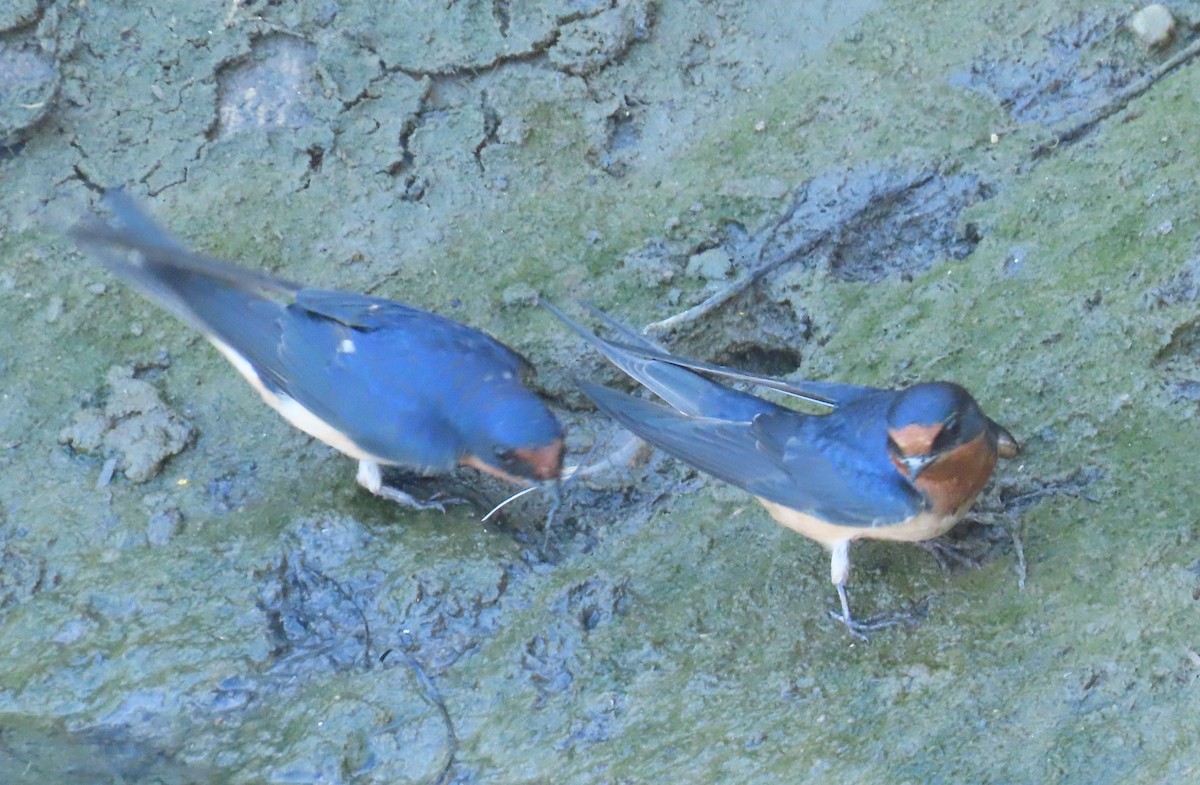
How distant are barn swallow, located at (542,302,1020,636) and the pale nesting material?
1765 millimetres

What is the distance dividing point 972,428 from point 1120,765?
2.90ft

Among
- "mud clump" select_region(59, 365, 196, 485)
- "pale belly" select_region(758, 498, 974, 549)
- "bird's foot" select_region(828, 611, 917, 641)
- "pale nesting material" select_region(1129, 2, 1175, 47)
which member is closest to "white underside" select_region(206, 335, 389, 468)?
"mud clump" select_region(59, 365, 196, 485)

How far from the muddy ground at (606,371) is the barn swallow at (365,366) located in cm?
27

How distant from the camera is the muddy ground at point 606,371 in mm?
3428

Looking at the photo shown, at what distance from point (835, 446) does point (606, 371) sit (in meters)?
1.04

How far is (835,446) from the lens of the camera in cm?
361

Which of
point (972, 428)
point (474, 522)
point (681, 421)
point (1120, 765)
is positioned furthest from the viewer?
point (474, 522)

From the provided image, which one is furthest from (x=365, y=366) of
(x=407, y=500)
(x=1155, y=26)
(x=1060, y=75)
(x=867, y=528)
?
(x=1155, y=26)

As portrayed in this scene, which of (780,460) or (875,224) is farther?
(875,224)

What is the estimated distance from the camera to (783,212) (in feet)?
14.8

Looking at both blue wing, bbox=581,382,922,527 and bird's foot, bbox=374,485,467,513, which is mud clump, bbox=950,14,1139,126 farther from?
bird's foot, bbox=374,485,467,513

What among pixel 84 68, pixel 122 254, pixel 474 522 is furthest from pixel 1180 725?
pixel 84 68

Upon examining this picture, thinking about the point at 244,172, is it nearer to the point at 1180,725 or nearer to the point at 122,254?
the point at 122,254

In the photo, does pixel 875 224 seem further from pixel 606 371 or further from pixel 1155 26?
pixel 1155 26
